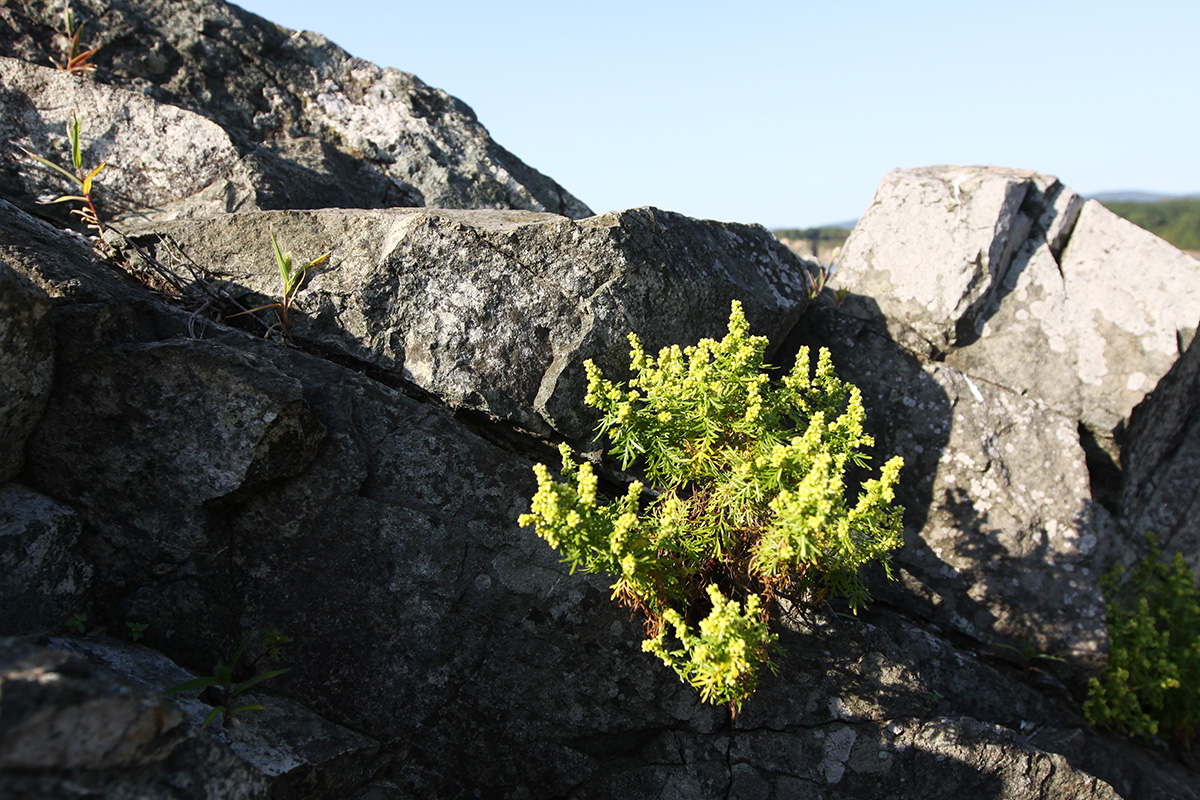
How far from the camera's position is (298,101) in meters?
6.55

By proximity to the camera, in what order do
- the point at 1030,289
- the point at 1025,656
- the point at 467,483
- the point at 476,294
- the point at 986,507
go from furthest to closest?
the point at 1030,289 < the point at 986,507 < the point at 1025,656 < the point at 476,294 < the point at 467,483

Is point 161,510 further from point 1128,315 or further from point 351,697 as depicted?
point 1128,315

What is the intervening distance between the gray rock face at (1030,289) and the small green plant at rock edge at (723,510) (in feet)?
7.82

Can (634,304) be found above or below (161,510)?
above

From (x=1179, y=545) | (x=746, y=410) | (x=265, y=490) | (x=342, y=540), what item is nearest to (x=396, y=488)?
(x=342, y=540)

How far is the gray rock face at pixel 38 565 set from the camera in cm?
332

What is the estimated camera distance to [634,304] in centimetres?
461

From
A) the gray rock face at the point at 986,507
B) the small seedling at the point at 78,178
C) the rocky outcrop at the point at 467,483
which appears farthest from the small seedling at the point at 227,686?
Result: the gray rock face at the point at 986,507

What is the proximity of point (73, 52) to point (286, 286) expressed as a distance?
10.0ft

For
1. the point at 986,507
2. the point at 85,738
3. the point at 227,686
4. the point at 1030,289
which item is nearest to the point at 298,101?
the point at 227,686

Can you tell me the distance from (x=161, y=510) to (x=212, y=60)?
14.3 feet

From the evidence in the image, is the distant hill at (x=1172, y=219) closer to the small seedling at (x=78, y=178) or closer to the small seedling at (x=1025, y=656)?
the small seedling at (x=1025, y=656)

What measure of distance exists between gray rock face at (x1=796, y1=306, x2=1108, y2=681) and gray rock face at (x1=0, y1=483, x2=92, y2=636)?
16.0ft

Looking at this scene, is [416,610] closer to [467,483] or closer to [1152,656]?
[467,483]
